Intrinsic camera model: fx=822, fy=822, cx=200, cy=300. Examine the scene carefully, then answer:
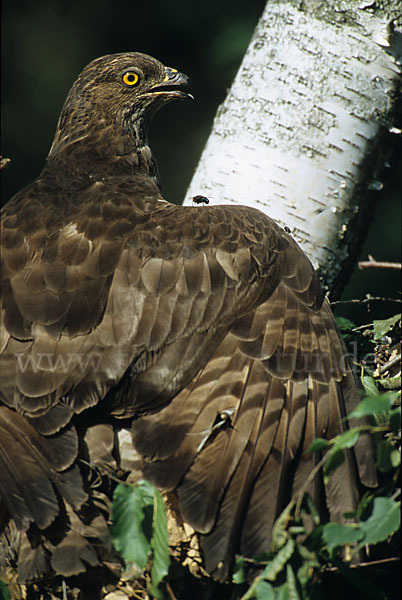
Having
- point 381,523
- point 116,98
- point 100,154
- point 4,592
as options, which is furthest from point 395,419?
point 116,98

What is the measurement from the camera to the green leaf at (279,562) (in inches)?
88.3

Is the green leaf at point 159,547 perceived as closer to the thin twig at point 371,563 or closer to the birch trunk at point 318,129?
the thin twig at point 371,563

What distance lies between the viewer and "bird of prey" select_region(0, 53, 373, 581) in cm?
258

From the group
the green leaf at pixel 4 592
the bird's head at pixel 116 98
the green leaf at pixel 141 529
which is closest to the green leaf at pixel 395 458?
the green leaf at pixel 141 529

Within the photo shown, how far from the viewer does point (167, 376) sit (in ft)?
8.88

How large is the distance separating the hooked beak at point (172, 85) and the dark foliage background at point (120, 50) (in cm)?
324

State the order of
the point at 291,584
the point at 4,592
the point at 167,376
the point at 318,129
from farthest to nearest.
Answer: the point at 318,129, the point at 167,376, the point at 4,592, the point at 291,584

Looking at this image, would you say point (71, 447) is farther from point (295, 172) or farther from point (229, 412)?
point (295, 172)

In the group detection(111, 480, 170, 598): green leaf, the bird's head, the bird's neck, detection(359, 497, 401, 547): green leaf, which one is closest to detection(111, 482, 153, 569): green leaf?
detection(111, 480, 170, 598): green leaf

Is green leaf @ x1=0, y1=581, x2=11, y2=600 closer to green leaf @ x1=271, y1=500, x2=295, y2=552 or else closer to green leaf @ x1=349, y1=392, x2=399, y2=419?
green leaf @ x1=271, y1=500, x2=295, y2=552

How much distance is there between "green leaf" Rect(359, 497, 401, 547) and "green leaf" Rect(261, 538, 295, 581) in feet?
0.70

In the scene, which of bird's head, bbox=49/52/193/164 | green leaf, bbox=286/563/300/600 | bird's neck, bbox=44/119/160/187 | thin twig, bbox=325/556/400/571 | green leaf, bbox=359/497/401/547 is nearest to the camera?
green leaf, bbox=359/497/401/547

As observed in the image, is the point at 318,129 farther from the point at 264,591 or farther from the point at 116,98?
the point at 264,591

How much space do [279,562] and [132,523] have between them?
0.42 meters
